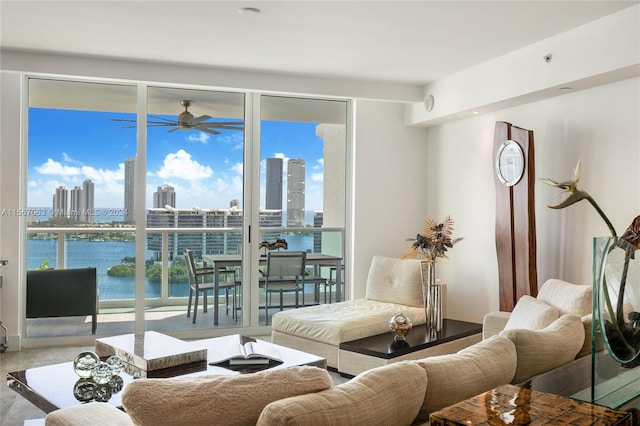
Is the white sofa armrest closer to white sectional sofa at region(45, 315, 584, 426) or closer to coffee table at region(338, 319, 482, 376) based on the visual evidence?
coffee table at region(338, 319, 482, 376)

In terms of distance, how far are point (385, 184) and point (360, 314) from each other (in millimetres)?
1925

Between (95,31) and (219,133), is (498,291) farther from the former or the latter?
(95,31)

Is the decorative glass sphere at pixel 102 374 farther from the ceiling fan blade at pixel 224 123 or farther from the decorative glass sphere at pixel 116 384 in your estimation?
the ceiling fan blade at pixel 224 123

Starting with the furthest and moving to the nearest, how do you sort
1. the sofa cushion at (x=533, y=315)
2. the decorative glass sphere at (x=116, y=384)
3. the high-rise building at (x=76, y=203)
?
the high-rise building at (x=76, y=203)
the sofa cushion at (x=533, y=315)
the decorative glass sphere at (x=116, y=384)

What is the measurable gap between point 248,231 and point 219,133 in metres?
1.06

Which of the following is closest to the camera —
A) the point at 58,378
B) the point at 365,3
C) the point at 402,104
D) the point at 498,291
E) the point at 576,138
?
the point at 58,378

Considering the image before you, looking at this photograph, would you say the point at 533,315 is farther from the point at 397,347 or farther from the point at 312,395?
the point at 312,395

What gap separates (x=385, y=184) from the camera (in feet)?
20.5

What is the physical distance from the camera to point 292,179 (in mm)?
6008

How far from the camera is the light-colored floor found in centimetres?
345

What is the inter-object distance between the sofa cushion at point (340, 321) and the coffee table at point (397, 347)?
0.25 feet

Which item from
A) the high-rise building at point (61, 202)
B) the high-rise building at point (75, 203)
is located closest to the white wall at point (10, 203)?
the high-rise building at point (61, 202)

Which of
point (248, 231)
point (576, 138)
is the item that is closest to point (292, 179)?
point (248, 231)

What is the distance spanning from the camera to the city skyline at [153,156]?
528 centimetres
